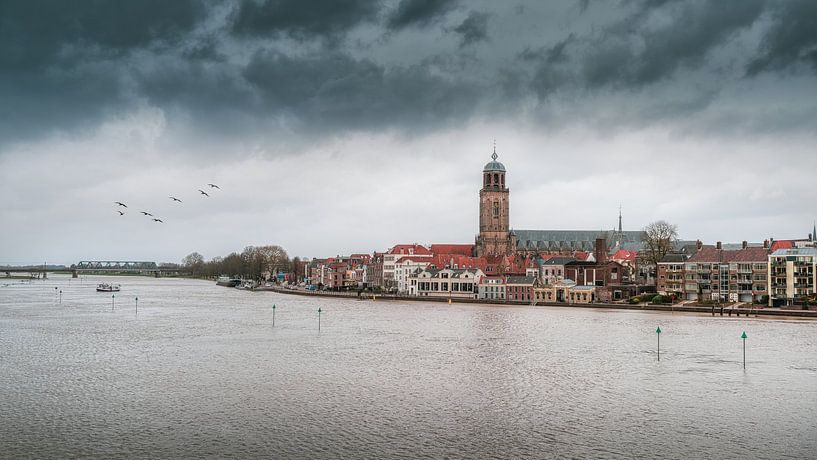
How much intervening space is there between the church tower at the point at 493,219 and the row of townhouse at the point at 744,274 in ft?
240

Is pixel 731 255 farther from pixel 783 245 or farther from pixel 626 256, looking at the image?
pixel 626 256

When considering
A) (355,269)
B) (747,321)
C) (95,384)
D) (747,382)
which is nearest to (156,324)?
(95,384)

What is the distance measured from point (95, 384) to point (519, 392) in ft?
71.3

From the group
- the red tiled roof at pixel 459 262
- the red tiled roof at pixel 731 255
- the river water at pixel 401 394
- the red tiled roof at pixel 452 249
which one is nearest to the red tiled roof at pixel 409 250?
the red tiled roof at pixel 459 262

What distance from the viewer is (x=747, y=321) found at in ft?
258

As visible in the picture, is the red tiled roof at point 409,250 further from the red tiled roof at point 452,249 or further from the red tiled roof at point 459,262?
the red tiled roof at point 452,249

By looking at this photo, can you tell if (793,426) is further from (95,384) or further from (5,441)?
(95,384)

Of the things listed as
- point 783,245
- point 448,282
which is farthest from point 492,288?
point 783,245

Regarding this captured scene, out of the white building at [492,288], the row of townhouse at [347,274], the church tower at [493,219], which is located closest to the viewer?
the white building at [492,288]

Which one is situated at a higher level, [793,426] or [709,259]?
[709,259]

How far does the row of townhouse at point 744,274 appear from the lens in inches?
3713

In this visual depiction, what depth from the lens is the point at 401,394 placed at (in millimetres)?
33281

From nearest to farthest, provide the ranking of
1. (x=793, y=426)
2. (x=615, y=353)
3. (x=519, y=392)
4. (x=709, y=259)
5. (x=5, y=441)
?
(x=5, y=441) → (x=793, y=426) → (x=519, y=392) → (x=615, y=353) → (x=709, y=259)

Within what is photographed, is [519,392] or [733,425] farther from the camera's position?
[519,392]
